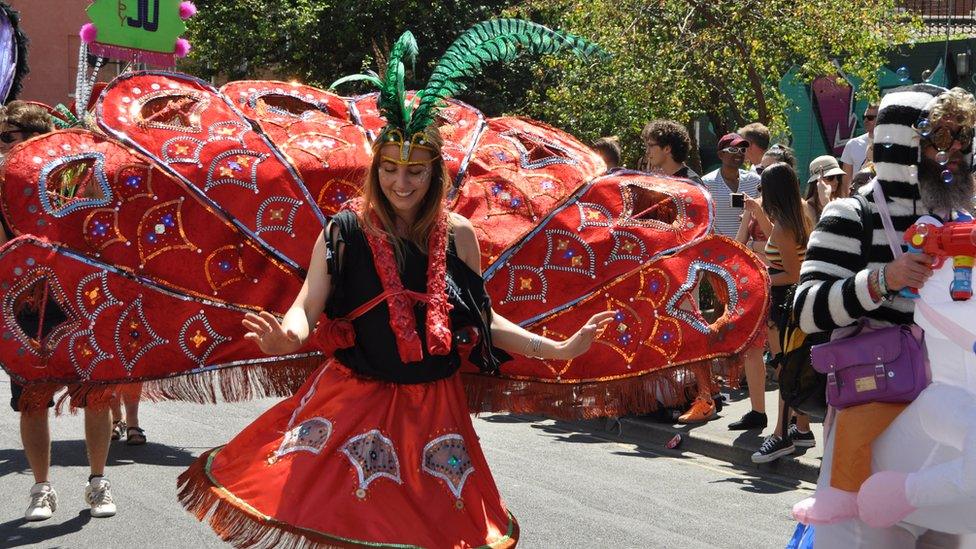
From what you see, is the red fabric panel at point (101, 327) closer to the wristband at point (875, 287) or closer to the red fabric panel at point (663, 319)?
the red fabric panel at point (663, 319)

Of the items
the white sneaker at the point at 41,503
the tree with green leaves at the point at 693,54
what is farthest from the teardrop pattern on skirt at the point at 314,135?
the tree with green leaves at the point at 693,54

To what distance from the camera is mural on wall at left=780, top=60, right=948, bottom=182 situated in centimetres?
1553

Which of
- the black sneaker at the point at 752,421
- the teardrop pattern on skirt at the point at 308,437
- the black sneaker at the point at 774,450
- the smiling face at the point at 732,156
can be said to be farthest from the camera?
the smiling face at the point at 732,156

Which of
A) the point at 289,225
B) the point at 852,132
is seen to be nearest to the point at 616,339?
the point at 289,225

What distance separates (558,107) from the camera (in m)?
12.9

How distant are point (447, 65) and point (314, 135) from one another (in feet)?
2.40

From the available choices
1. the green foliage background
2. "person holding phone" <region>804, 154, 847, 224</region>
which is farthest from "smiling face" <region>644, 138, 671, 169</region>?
the green foliage background

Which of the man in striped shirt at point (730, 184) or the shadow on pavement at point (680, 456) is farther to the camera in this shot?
the man in striped shirt at point (730, 184)

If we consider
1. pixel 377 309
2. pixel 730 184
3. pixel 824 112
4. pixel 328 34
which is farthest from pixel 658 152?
Answer: pixel 328 34

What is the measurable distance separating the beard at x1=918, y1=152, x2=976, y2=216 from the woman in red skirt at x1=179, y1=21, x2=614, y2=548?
1.09 metres

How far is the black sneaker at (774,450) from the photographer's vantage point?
25.3 feet

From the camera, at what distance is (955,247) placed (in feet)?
10.9

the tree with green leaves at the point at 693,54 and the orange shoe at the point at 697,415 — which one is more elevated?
the tree with green leaves at the point at 693,54

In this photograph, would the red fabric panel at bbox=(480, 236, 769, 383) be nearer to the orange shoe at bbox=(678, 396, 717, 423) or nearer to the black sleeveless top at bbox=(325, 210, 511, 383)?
the black sleeveless top at bbox=(325, 210, 511, 383)
